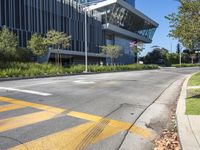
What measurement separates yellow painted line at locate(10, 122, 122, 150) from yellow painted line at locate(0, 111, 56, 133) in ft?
3.91

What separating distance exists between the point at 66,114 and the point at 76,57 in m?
60.7

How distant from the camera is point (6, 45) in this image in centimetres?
4338

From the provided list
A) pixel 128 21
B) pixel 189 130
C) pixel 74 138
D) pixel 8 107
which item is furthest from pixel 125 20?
pixel 74 138

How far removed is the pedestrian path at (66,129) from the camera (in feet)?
22.8

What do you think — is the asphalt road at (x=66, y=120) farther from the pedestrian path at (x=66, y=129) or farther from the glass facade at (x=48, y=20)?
the glass facade at (x=48, y=20)

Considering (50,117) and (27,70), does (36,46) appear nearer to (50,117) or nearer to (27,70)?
(27,70)

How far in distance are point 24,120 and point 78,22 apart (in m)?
64.5

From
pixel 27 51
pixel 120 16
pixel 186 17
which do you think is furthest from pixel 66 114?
pixel 120 16

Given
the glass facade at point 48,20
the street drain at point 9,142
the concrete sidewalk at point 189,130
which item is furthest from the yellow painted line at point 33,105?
the glass facade at point 48,20

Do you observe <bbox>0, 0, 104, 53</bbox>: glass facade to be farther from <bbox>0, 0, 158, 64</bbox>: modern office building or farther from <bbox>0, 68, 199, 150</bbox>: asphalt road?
<bbox>0, 68, 199, 150</bbox>: asphalt road

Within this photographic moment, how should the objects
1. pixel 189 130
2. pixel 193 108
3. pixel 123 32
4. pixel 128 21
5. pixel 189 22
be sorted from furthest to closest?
pixel 128 21, pixel 123 32, pixel 189 22, pixel 193 108, pixel 189 130

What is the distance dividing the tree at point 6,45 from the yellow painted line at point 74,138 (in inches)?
1376

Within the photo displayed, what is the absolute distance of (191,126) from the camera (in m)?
8.43

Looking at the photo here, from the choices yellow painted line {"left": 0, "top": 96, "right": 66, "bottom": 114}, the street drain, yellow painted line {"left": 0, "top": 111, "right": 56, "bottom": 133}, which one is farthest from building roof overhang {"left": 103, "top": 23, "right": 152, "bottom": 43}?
the street drain
